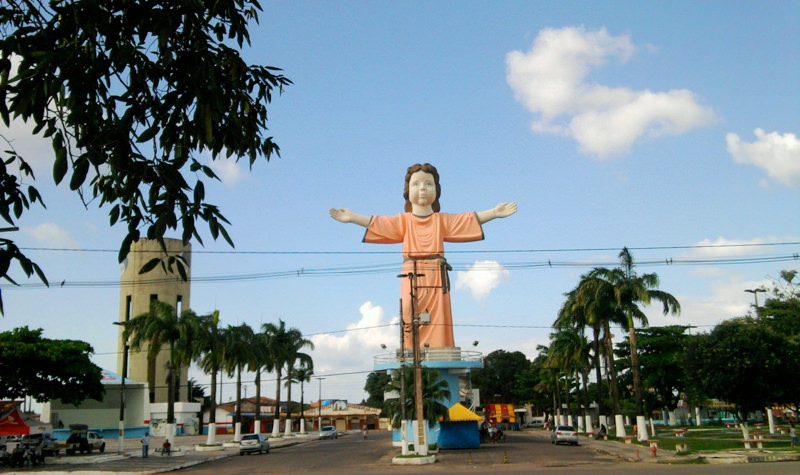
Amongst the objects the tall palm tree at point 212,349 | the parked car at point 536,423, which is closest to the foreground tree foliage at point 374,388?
the parked car at point 536,423

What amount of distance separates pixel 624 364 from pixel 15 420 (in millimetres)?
58820

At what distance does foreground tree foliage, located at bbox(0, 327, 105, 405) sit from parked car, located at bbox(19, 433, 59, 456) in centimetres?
223

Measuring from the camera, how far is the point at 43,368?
129 feet

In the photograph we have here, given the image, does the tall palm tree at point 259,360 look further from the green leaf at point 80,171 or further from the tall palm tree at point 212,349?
the green leaf at point 80,171

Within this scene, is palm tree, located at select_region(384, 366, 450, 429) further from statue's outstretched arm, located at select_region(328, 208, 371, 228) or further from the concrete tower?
the concrete tower

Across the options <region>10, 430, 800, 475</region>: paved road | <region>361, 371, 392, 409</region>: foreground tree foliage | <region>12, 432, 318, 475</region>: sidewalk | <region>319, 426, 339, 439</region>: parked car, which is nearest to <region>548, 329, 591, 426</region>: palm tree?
<region>10, 430, 800, 475</region>: paved road

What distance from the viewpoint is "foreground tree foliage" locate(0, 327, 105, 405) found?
124 ft

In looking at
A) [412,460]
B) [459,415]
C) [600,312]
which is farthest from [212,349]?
[600,312]

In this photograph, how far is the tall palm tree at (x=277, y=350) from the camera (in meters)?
64.4

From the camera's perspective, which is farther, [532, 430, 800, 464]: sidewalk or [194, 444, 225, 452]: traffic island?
[194, 444, 225, 452]: traffic island

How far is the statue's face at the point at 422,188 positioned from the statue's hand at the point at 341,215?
4.62 meters

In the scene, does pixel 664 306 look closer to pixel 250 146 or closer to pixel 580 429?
pixel 580 429

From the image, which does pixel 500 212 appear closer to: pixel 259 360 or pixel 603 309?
pixel 603 309

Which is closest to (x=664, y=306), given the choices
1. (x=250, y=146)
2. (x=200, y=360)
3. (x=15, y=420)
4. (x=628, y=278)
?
(x=628, y=278)
